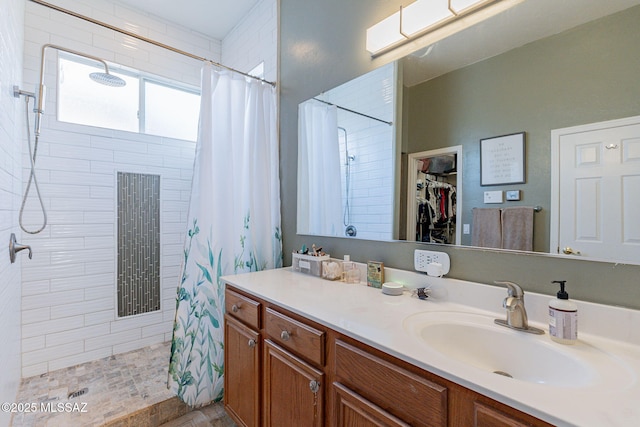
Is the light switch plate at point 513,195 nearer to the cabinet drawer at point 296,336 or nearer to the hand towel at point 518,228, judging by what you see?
the hand towel at point 518,228

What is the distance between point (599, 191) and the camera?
34.9 inches

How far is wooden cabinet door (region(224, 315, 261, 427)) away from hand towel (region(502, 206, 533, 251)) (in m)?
1.10

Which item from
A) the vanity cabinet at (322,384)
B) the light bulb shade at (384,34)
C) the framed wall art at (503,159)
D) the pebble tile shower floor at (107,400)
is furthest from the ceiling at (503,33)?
the pebble tile shower floor at (107,400)

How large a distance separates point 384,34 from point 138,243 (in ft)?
7.94

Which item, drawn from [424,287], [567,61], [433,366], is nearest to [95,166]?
[424,287]

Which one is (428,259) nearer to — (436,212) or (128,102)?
(436,212)

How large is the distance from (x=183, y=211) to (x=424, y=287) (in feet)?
7.44

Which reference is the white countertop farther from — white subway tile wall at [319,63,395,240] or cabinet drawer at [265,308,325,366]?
white subway tile wall at [319,63,395,240]

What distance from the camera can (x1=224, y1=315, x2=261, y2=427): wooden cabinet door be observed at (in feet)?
4.35

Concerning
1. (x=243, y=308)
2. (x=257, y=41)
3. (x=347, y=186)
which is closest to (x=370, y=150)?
(x=347, y=186)

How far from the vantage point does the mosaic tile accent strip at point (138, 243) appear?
2.40m

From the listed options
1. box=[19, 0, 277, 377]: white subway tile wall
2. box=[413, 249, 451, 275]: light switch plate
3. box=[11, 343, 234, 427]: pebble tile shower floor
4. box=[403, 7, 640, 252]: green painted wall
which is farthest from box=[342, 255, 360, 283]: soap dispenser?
box=[19, 0, 277, 377]: white subway tile wall

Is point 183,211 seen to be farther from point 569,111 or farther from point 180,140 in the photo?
point 569,111

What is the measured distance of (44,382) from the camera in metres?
1.94
